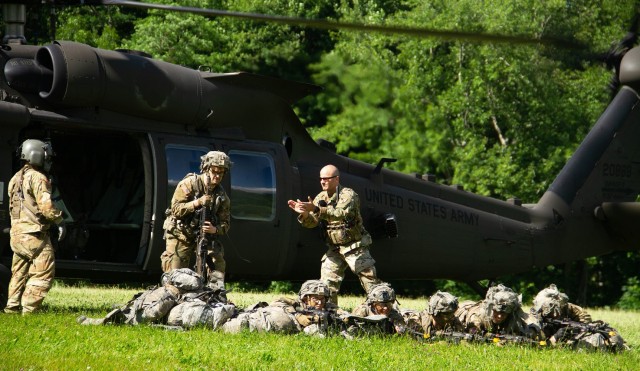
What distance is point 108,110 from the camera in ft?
40.0

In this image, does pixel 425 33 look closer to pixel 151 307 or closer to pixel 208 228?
pixel 151 307

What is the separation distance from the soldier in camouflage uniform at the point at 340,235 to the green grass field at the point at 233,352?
176 cm

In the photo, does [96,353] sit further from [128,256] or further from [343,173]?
[343,173]

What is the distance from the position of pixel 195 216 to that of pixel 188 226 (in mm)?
138

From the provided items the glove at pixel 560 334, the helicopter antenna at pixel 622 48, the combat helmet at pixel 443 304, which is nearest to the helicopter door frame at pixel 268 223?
the combat helmet at pixel 443 304

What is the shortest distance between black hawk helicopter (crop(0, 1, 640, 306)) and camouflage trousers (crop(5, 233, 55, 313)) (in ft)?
1.73

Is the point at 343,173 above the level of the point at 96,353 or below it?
above

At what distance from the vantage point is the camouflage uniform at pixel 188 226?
38.9ft

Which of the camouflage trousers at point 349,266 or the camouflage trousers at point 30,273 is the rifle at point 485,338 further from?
the camouflage trousers at point 30,273

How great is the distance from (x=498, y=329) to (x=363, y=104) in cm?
1952

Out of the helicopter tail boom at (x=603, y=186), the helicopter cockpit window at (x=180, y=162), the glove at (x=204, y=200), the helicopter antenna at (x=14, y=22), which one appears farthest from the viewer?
the helicopter tail boom at (x=603, y=186)

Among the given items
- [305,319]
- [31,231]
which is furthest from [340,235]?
[31,231]

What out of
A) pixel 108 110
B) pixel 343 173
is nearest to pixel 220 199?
pixel 108 110

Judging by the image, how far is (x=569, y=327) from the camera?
11.2m
